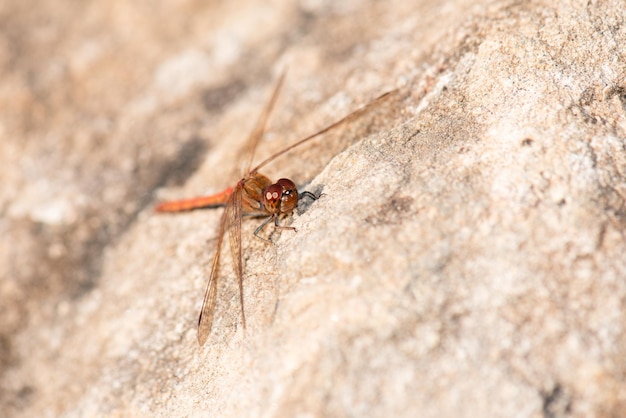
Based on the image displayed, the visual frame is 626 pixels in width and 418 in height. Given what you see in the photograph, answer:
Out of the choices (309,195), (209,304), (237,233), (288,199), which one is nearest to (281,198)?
(288,199)

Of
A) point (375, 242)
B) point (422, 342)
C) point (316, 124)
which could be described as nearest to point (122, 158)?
point (316, 124)

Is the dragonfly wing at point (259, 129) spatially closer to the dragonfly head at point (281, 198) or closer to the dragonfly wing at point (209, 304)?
the dragonfly head at point (281, 198)

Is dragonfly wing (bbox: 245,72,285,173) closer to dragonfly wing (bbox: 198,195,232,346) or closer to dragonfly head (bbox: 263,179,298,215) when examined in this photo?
dragonfly head (bbox: 263,179,298,215)

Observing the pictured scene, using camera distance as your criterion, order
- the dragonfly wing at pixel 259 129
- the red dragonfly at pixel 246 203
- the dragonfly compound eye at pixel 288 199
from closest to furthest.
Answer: the red dragonfly at pixel 246 203 → the dragonfly compound eye at pixel 288 199 → the dragonfly wing at pixel 259 129

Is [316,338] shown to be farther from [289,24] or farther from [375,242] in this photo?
[289,24]

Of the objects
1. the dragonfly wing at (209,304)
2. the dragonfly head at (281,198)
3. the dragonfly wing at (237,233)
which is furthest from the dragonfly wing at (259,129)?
the dragonfly wing at (209,304)

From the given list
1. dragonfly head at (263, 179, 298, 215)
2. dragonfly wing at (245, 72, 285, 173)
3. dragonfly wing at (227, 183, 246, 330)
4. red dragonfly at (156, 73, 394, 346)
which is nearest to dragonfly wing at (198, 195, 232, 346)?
red dragonfly at (156, 73, 394, 346)

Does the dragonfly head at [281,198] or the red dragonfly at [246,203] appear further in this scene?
the dragonfly head at [281,198]
